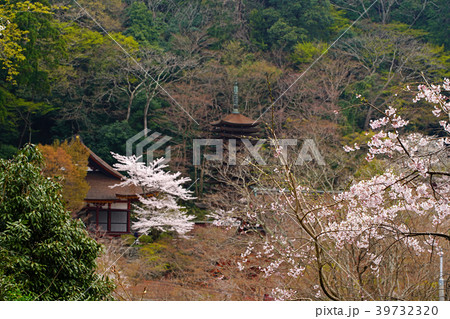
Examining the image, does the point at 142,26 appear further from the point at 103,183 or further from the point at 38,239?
the point at 38,239

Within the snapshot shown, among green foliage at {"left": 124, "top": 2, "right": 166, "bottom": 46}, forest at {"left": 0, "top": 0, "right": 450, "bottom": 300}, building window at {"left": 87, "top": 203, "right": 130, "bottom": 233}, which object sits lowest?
building window at {"left": 87, "top": 203, "right": 130, "bottom": 233}

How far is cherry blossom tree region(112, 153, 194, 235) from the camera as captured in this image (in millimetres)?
10984

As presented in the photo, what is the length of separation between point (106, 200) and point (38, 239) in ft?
25.5

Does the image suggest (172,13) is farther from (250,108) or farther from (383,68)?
(383,68)

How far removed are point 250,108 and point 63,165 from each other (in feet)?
19.9

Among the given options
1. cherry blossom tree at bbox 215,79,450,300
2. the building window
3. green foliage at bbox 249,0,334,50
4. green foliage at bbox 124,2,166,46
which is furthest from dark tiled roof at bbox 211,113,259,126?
cherry blossom tree at bbox 215,79,450,300

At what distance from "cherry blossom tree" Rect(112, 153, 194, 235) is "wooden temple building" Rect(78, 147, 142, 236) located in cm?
24

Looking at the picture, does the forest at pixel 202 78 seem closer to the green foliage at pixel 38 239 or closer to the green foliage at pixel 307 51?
the green foliage at pixel 307 51

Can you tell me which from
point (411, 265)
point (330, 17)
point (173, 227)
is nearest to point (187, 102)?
point (173, 227)

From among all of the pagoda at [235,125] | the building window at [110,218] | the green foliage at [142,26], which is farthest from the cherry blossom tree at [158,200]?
the green foliage at [142,26]

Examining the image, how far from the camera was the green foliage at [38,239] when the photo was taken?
360 cm

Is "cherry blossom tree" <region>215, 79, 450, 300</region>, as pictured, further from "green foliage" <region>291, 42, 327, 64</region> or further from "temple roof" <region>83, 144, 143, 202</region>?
"green foliage" <region>291, 42, 327, 64</region>

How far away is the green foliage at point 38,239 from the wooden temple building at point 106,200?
24.8 feet

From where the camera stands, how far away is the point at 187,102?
14078mm
